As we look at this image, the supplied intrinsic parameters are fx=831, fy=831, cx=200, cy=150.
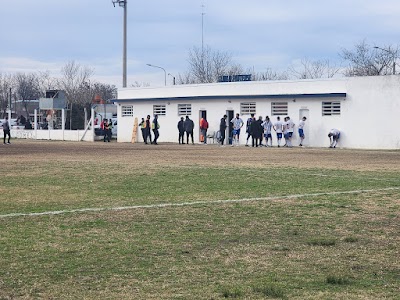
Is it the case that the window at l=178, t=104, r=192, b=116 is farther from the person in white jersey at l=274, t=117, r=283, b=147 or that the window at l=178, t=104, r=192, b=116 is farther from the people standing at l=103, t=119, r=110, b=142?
the person in white jersey at l=274, t=117, r=283, b=147

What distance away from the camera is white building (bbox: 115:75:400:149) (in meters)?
47.0

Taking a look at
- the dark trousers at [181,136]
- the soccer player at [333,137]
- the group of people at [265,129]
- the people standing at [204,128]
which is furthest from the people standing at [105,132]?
the soccer player at [333,137]

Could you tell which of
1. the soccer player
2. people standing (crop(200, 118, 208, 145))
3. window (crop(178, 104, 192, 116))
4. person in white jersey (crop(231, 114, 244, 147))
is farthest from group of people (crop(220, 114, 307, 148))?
window (crop(178, 104, 192, 116))

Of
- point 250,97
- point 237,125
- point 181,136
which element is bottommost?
point 181,136

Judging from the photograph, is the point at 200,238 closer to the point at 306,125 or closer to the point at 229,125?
the point at 306,125

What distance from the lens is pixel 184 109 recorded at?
57.5 meters

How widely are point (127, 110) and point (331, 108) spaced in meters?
18.2

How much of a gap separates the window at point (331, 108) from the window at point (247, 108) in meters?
5.39

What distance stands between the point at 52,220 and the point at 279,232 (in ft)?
11.9

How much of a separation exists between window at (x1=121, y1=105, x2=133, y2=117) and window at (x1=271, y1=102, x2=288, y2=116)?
13.2 m

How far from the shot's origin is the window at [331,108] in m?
48.9

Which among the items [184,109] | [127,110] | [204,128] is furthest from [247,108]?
[127,110]

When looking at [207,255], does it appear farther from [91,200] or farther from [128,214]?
[91,200]

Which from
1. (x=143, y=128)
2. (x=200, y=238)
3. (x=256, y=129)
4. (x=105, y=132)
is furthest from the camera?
(x=105, y=132)
